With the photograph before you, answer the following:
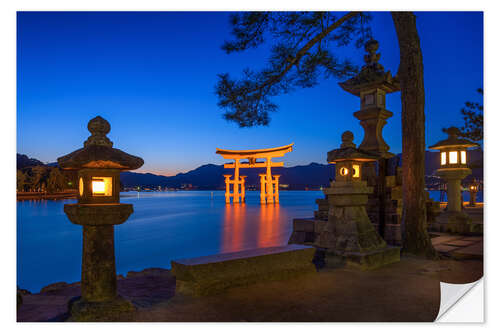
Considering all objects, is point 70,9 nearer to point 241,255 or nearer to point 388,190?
point 241,255

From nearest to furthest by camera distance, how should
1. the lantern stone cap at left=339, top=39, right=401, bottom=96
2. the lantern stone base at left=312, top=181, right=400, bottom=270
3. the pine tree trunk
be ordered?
the lantern stone base at left=312, top=181, right=400, bottom=270 → the pine tree trunk → the lantern stone cap at left=339, top=39, right=401, bottom=96

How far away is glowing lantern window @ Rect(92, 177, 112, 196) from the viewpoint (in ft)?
8.36

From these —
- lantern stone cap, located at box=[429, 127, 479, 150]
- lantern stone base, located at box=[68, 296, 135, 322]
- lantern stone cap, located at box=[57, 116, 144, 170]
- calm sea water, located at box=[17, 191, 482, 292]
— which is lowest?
calm sea water, located at box=[17, 191, 482, 292]

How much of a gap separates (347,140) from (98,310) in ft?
11.8

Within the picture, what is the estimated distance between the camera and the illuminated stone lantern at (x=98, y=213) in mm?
2453

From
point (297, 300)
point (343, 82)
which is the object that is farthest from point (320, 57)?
point (297, 300)

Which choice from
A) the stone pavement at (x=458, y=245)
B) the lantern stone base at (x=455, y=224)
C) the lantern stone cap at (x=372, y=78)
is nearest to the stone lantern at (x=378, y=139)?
the lantern stone cap at (x=372, y=78)

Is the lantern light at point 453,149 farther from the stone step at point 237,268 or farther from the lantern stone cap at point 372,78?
the stone step at point 237,268

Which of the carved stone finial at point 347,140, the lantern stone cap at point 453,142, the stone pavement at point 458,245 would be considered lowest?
the stone pavement at point 458,245

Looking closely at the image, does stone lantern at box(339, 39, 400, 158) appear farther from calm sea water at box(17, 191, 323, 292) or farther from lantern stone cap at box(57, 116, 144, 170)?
calm sea water at box(17, 191, 323, 292)

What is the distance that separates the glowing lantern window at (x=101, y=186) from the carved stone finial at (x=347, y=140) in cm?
315

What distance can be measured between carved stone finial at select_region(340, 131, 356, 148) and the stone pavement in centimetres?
254

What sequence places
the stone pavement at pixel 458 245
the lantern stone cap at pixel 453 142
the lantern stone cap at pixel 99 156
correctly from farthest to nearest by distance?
the lantern stone cap at pixel 453 142 → the stone pavement at pixel 458 245 → the lantern stone cap at pixel 99 156

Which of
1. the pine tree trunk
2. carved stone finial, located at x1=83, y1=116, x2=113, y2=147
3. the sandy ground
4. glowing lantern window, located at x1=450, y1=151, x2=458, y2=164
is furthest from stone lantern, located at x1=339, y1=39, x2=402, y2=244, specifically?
carved stone finial, located at x1=83, y1=116, x2=113, y2=147
